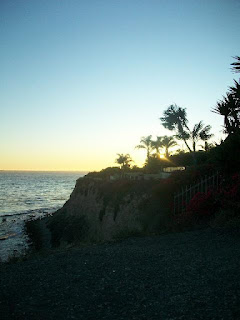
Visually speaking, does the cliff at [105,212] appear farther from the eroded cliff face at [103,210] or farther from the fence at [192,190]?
the fence at [192,190]

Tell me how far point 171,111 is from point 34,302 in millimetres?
35439

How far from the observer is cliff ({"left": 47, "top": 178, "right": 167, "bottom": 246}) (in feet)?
58.9

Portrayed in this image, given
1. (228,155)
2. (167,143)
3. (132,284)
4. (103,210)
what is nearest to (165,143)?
(167,143)

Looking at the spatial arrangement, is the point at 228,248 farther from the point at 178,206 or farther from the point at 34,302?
the point at 178,206

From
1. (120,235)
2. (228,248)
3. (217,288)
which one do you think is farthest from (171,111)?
(217,288)

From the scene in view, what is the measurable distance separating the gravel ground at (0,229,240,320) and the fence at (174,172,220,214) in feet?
20.9

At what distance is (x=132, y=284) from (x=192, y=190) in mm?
11344

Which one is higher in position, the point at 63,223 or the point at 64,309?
the point at 64,309

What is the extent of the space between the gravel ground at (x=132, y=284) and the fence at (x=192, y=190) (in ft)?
20.9

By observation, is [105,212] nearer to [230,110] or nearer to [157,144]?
[230,110]

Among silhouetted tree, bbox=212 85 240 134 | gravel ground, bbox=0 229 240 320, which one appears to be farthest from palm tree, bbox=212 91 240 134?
gravel ground, bbox=0 229 240 320

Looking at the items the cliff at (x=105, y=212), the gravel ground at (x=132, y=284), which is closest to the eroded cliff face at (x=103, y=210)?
the cliff at (x=105, y=212)

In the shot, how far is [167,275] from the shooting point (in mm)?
6203

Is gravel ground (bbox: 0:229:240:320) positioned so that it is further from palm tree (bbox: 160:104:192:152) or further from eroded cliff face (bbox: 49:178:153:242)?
palm tree (bbox: 160:104:192:152)
